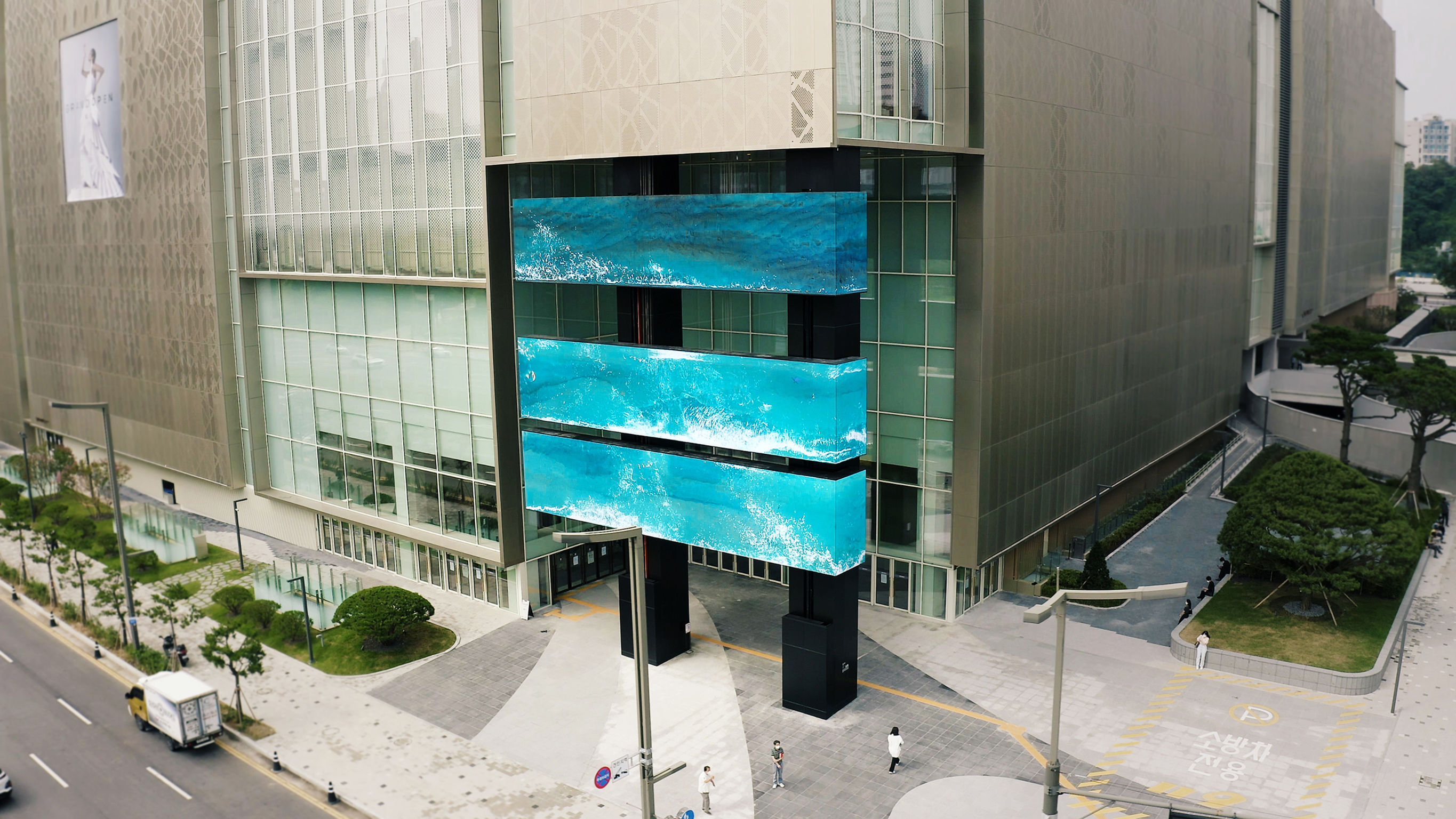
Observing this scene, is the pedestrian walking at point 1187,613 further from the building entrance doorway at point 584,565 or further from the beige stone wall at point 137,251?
the beige stone wall at point 137,251

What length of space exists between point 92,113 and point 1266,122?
7233 cm

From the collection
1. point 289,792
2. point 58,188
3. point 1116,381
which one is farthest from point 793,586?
point 58,188

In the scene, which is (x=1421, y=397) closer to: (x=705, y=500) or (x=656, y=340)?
(x=705, y=500)

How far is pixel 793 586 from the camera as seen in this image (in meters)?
35.8

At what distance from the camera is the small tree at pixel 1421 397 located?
54094 mm

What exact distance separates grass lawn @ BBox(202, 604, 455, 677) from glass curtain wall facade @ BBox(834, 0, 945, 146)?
24.7m

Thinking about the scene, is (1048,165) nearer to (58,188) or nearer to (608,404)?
(608,404)

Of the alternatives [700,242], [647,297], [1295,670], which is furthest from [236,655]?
[1295,670]

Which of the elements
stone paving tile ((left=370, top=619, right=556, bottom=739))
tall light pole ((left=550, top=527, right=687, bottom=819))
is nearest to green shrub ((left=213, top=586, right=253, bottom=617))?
stone paving tile ((left=370, top=619, right=556, bottom=739))

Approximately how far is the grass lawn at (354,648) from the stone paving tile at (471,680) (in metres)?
1.06

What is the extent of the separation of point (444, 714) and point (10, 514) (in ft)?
121

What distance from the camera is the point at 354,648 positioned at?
41.7 meters

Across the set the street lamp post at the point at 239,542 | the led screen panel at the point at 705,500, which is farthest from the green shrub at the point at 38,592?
the led screen panel at the point at 705,500

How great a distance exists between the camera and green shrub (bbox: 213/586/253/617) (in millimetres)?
43031
